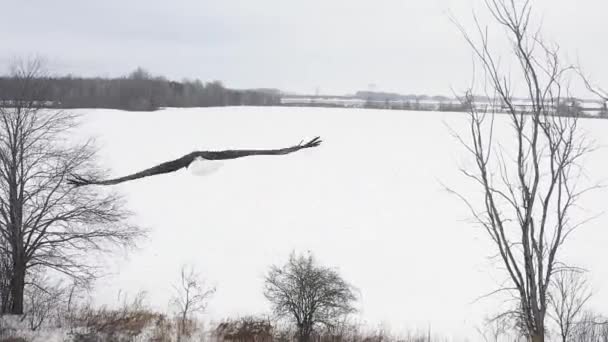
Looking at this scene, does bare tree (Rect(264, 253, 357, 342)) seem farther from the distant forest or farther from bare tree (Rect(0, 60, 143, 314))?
the distant forest

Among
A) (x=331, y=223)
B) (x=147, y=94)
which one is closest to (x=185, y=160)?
(x=331, y=223)

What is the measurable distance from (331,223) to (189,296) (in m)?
10.7

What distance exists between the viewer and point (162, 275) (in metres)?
19.2

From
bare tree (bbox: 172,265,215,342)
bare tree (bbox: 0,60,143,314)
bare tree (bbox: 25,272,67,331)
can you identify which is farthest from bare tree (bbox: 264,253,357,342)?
bare tree (bbox: 25,272,67,331)

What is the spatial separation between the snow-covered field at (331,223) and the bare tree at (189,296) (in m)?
0.47

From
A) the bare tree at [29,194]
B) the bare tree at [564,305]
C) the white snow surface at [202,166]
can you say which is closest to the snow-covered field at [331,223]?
the bare tree at [564,305]

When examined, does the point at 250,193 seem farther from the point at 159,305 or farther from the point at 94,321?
the point at 94,321

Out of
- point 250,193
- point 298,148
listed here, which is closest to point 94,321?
point 298,148

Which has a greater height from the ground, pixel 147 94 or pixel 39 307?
pixel 147 94

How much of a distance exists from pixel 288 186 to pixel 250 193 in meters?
2.94

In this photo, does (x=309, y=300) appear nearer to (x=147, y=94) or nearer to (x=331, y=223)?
(x=331, y=223)

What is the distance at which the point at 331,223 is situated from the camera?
26219 mm

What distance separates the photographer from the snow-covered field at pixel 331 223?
1775 centimetres

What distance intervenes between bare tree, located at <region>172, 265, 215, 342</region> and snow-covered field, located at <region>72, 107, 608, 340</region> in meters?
0.47
